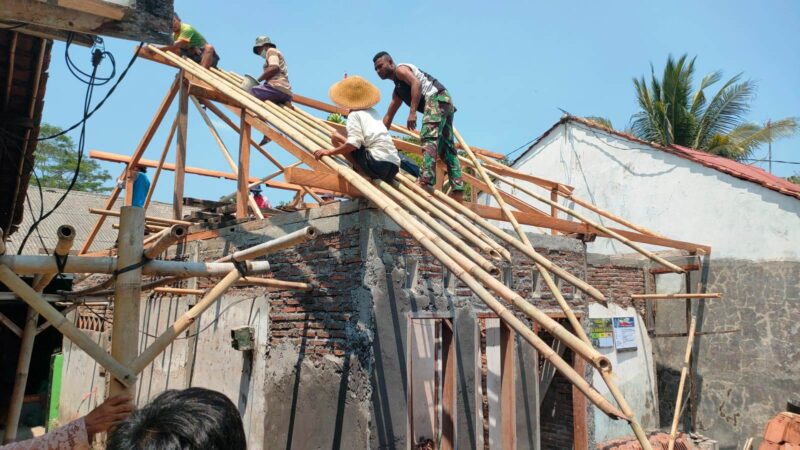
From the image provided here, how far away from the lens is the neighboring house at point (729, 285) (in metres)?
8.76

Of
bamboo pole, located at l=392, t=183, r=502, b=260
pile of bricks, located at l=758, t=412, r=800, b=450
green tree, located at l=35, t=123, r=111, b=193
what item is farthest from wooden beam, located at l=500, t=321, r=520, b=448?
green tree, located at l=35, t=123, r=111, b=193

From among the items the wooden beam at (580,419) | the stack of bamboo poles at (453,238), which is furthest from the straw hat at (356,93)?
the wooden beam at (580,419)

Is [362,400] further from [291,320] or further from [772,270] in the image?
[772,270]

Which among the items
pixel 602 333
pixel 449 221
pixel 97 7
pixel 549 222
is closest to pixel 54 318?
pixel 97 7

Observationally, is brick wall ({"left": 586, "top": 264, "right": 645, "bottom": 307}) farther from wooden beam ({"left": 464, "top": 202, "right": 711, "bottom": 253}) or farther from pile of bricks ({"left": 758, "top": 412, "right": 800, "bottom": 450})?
pile of bricks ({"left": 758, "top": 412, "right": 800, "bottom": 450})

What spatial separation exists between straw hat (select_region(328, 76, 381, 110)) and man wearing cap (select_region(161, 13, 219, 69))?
114 inches

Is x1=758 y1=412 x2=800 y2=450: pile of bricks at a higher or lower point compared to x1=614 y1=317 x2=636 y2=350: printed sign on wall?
lower

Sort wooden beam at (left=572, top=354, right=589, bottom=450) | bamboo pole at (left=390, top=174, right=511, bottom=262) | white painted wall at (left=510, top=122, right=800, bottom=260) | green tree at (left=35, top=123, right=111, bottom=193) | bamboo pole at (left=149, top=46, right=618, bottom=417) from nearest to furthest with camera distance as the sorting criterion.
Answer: bamboo pole at (left=149, top=46, right=618, bottom=417)
bamboo pole at (left=390, top=174, right=511, bottom=262)
wooden beam at (left=572, top=354, right=589, bottom=450)
white painted wall at (left=510, top=122, right=800, bottom=260)
green tree at (left=35, top=123, right=111, bottom=193)

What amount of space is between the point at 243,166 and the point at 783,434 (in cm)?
792

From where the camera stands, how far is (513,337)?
20.0 ft

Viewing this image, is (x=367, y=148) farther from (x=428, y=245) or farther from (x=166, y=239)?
(x=166, y=239)

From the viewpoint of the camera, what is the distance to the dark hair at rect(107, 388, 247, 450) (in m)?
1.47

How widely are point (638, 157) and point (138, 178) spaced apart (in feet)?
29.7

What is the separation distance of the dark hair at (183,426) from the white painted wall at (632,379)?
318 inches
